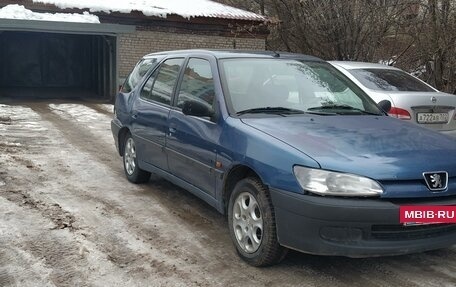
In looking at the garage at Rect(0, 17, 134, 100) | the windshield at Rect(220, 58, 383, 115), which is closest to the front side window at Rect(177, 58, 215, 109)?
the windshield at Rect(220, 58, 383, 115)

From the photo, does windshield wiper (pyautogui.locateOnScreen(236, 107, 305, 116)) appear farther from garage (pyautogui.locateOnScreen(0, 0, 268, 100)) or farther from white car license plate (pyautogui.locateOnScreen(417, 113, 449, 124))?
garage (pyautogui.locateOnScreen(0, 0, 268, 100))

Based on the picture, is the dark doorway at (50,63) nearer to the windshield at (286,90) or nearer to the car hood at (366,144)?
the windshield at (286,90)

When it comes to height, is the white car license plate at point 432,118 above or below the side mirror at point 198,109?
below

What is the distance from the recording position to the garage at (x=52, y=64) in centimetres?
1894

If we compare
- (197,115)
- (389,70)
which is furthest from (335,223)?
(389,70)

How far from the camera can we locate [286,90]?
462 cm

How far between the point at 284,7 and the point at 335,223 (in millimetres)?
13491

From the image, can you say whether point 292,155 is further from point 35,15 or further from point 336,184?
point 35,15

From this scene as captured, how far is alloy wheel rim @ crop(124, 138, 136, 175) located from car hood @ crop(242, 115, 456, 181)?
2.36 metres

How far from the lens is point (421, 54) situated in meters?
12.7

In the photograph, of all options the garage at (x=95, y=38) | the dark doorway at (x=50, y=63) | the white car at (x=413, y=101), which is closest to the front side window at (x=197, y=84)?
the white car at (x=413, y=101)

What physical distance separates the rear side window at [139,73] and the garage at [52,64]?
466 inches

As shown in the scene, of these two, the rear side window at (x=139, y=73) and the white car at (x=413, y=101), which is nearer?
the rear side window at (x=139, y=73)

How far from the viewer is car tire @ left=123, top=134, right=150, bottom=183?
Result: 6.09 metres
